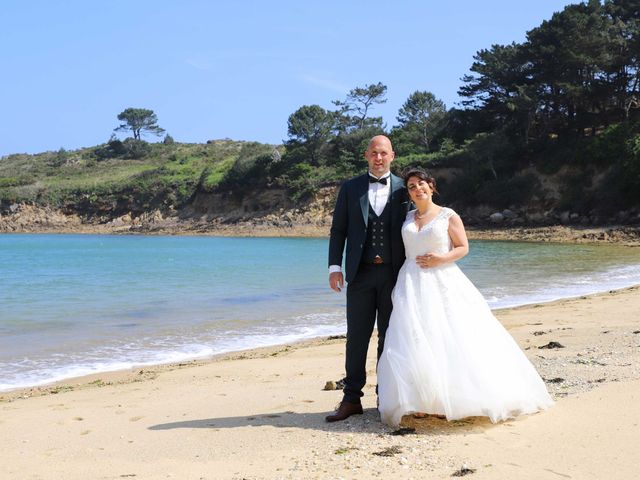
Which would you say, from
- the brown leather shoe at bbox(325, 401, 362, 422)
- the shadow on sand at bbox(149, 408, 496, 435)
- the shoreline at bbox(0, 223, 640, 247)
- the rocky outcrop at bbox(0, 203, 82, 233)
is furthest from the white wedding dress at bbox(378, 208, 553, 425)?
the rocky outcrop at bbox(0, 203, 82, 233)

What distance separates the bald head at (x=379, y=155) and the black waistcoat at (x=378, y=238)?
0.29 meters

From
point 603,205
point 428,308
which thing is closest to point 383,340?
point 428,308

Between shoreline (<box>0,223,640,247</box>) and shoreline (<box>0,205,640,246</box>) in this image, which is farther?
shoreline (<box>0,205,640,246</box>)

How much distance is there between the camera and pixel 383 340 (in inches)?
180

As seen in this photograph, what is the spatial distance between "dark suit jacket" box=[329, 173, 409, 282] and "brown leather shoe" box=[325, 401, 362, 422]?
85cm

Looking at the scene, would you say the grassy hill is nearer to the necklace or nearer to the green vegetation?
the green vegetation

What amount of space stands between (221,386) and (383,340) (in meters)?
2.30

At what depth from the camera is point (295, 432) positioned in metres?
4.30

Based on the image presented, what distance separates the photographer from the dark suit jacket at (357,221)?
14.7ft

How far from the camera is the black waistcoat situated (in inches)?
177

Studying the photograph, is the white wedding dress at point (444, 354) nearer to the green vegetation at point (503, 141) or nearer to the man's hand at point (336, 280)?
the man's hand at point (336, 280)

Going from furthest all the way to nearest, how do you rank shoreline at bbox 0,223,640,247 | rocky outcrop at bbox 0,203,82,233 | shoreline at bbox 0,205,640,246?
rocky outcrop at bbox 0,203,82,233
shoreline at bbox 0,205,640,246
shoreline at bbox 0,223,640,247

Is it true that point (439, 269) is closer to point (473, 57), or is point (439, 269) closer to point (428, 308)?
point (428, 308)

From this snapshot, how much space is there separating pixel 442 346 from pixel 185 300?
10.9 metres
